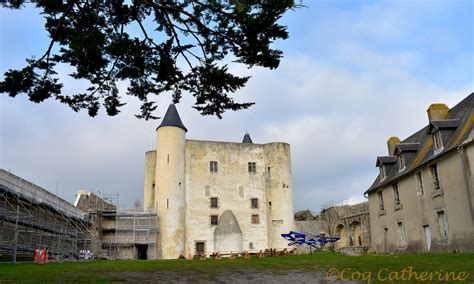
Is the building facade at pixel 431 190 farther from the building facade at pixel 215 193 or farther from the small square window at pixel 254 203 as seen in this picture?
the small square window at pixel 254 203

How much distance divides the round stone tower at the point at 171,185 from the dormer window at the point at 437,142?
66.9 ft

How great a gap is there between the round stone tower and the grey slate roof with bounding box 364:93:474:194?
15920 millimetres

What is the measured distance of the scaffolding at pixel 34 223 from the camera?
20375 millimetres

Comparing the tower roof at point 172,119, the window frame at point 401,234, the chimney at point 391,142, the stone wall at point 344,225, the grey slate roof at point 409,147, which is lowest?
the window frame at point 401,234

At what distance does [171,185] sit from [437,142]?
2062 centimetres

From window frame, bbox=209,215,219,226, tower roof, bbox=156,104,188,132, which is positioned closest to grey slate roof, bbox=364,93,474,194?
window frame, bbox=209,215,219,226

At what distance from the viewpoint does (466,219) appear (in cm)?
1650

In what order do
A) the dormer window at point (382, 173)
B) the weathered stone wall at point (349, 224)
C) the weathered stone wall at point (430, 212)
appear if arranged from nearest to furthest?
the weathered stone wall at point (430, 212) < the dormer window at point (382, 173) < the weathered stone wall at point (349, 224)

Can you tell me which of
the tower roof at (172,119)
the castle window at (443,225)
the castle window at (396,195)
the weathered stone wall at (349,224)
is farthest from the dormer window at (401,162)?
the tower roof at (172,119)

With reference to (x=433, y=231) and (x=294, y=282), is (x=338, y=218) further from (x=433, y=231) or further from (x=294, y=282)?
(x=294, y=282)

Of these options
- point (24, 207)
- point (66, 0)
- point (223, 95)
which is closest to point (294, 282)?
point (223, 95)

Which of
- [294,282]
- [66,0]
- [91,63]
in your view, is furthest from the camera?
[294,282]

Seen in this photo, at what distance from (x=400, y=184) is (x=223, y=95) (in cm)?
1672

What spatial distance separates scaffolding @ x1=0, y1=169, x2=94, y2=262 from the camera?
802 inches
